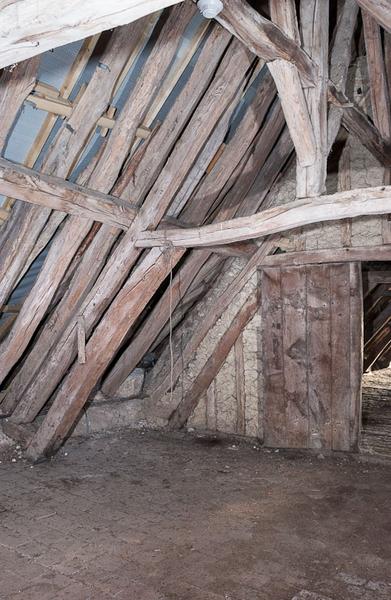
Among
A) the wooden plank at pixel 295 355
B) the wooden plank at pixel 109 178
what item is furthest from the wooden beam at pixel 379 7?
the wooden plank at pixel 295 355

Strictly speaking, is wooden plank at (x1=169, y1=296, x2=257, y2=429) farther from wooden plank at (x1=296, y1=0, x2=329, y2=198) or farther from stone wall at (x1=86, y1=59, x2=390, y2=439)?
wooden plank at (x1=296, y1=0, x2=329, y2=198)

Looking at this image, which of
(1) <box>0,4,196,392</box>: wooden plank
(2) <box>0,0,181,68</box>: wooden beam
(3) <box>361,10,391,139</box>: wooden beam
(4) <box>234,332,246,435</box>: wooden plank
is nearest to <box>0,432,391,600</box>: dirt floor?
→ (4) <box>234,332,246,435</box>: wooden plank

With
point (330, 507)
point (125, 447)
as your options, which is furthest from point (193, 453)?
point (330, 507)

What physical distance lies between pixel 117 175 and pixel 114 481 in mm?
2463

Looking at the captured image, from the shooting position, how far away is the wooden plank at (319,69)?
281cm

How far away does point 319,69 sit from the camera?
2822 millimetres

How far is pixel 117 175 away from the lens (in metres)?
3.54

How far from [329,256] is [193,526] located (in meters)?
2.72

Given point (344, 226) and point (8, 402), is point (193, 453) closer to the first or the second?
point (8, 402)

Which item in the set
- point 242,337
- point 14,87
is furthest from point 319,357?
point 14,87

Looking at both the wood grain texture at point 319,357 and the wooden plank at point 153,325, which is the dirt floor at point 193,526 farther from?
the wooden plank at point 153,325

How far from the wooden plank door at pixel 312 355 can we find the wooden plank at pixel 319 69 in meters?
1.96

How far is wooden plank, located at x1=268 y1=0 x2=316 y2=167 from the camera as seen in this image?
248 centimetres

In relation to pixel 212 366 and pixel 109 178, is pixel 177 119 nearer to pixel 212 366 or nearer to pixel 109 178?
pixel 109 178
